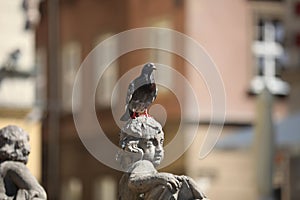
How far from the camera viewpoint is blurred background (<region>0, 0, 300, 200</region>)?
536 inches

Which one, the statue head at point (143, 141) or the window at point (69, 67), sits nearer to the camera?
the statue head at point (143, 141)

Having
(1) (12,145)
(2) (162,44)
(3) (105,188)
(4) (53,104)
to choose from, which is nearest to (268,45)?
(2) (162,44)

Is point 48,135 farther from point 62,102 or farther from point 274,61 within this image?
point 274,61

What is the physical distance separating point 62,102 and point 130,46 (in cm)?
350

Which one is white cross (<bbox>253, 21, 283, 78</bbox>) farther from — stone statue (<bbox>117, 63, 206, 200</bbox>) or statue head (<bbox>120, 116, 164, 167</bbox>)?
statue head (<bbox>120, 116, 164, 167</bbox>)

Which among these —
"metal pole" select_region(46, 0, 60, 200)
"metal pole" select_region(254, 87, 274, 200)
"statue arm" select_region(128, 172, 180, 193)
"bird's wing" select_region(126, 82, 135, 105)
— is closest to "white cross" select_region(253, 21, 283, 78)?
"metal pole" select_region(46, 0, 60, 200)

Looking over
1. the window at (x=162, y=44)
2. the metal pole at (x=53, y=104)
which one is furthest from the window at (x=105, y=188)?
the window at (x=162, y=44)

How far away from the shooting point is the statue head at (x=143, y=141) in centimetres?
425

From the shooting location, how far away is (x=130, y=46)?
Result: 20.4 meters

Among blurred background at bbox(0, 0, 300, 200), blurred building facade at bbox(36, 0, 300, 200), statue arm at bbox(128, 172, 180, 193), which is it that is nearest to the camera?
statue arm at bbox(128, 172, 180, 193)

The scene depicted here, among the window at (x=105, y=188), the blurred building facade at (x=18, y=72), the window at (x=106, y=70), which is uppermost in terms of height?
the window at (x=106, y=70)

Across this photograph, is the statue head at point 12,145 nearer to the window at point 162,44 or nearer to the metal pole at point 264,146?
the metal pole at point 264,146

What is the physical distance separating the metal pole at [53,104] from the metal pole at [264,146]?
1212cm

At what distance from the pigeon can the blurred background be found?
236 inches
